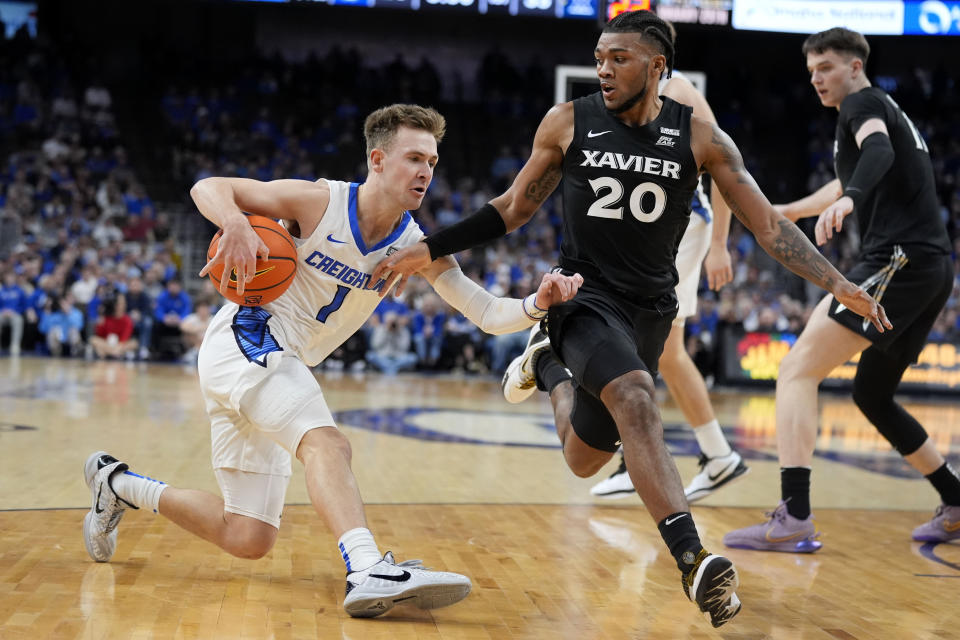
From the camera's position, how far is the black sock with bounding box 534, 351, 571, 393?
468cm

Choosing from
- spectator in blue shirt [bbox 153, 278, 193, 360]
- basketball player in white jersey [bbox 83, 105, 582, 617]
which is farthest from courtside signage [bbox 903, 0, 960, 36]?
basketball player in white jersey [bbox 83, 105, 582, 617]

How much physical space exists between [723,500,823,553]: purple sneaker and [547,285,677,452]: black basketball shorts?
3.57ft

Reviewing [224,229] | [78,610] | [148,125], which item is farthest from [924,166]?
[148,125]

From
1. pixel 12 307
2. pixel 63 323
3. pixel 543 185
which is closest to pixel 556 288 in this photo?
pixel 543 185

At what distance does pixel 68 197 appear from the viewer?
20.3 meters

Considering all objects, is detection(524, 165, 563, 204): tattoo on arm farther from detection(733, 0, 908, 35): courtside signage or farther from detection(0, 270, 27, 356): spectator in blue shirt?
detection(733, 0, 908, 35): courtside signage

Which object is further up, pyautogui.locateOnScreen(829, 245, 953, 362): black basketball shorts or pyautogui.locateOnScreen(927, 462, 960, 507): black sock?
Answer: pyautogui.locateOnScreen(829, 245, 953, 362): black basketball shorts

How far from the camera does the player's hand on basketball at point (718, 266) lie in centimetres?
538

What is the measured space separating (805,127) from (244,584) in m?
24.7

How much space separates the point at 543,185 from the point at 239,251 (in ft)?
4.19

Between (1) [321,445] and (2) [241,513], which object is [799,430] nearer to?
(1) [321,445]

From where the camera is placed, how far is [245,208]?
382cm

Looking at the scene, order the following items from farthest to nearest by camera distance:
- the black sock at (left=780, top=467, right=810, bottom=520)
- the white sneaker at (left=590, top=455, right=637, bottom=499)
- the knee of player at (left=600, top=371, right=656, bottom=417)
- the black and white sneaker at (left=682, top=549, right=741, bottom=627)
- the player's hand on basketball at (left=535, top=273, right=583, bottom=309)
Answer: the white sneaker at (left=590, top=455, right=637, bottom=499) < the black sock at (left=780, top=467, right=810, bottom=520) < the player's hand on basketball at (left=535, top=273, right=583, bottom=309) < the knee of player at (left=600, top=371, right=656, bottom=417) < the black and white sneaker at (left=682, top=549, right=741, bottom=627)

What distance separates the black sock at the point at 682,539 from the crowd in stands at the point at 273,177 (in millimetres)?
12717
